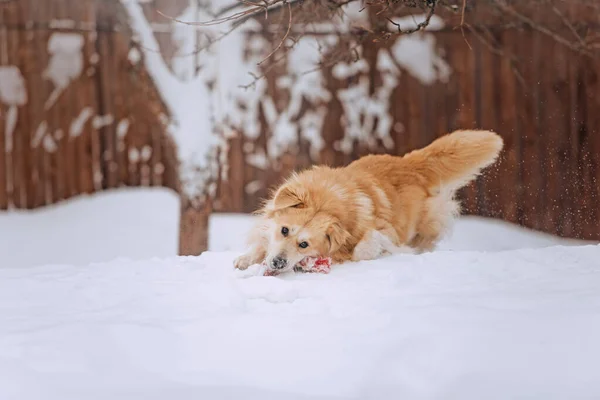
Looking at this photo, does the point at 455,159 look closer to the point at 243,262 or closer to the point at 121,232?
the point at 243,262

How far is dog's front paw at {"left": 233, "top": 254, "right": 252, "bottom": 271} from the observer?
368 centimetres

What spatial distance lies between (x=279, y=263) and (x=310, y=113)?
5168 mm

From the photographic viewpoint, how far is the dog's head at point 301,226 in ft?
11.6

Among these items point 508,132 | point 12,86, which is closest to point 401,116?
point 508,132

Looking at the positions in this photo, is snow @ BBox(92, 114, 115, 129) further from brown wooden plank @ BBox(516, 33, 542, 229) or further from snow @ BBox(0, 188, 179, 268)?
brown wooden plank @ BBox(516, 33, 542, 229)

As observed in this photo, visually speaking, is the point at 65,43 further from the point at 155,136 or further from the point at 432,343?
the point at 432,343

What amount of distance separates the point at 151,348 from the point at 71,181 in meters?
6.42

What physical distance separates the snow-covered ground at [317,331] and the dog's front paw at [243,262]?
0.51 ft

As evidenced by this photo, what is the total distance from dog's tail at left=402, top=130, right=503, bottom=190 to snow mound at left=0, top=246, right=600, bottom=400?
4.62ft

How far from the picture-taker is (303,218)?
3637 millimetres

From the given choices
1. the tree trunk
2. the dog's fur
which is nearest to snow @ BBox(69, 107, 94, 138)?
the tree trunk

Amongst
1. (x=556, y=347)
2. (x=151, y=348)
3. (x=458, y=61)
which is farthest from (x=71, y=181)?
(x=556, y=347)

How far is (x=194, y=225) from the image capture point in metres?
5.88

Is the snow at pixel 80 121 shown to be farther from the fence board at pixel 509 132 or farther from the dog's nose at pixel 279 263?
the dog's nose at pixel 279 263
